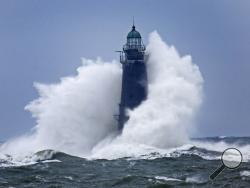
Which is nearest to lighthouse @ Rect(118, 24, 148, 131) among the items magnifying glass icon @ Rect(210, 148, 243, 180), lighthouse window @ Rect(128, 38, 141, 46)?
lighthouse window @ Rect(128, 38, 141, 46)

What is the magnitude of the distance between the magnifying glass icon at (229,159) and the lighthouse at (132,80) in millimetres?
40171

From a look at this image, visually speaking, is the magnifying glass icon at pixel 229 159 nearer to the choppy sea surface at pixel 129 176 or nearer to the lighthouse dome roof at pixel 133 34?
the choppy sea surface at pixel 129 176

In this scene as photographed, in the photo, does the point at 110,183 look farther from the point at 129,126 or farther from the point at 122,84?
the point at 122,84

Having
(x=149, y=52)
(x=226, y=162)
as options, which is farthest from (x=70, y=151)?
(x=226, y=162)

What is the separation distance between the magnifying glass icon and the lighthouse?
4017 cm

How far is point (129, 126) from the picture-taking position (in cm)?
4581

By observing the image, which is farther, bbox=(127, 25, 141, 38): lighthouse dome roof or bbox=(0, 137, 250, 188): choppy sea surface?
bbox=(127, 25, 141, 38): lighthouse dome roof

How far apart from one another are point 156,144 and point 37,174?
19.5 metres

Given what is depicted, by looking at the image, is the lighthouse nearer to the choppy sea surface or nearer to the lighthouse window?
the lighthouse window

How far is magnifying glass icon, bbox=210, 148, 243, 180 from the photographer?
24.8ft

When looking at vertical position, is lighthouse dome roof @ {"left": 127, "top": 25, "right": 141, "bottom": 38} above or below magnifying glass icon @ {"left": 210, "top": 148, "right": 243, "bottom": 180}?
above

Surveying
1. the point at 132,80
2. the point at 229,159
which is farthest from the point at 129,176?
the point at 132,80

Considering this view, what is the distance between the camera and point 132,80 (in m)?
48.7

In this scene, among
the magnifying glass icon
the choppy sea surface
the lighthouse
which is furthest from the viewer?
the lighthouse
